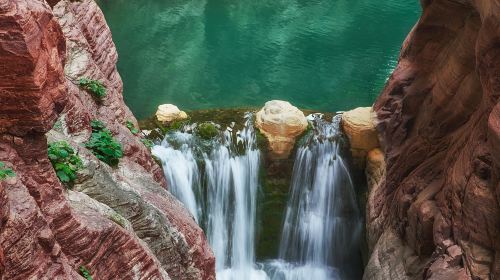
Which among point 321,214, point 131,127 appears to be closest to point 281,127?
point 321,214

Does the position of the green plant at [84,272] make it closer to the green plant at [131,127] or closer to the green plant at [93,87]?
the green plant at [93,87]

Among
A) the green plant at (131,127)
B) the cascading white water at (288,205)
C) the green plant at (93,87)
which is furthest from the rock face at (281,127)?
the green plant at (93,87)

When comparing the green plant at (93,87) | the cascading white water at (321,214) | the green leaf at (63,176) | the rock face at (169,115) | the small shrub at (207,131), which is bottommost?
the cascading white water at (321,214)

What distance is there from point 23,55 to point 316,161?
26.6 ft

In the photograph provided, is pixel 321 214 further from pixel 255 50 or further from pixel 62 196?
pixel 255 50

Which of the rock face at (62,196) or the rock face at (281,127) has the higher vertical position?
the rock face at (62,196)

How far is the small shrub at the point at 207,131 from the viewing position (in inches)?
454

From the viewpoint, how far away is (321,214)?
11664 millimetres

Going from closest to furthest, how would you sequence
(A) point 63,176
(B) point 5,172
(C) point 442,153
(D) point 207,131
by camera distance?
(B) point 5,172 → (A) point 63,176 → (C) point 442,153 → (D) point 207,131

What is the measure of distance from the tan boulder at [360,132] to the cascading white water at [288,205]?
320 mm

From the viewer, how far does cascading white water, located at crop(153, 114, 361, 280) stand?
11.4m

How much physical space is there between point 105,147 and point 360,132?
5740mm

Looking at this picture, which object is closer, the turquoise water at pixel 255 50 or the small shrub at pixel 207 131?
the small shrub at pixel 207 131

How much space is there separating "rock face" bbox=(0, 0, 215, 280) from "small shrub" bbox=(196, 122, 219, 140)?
10.1 feet
